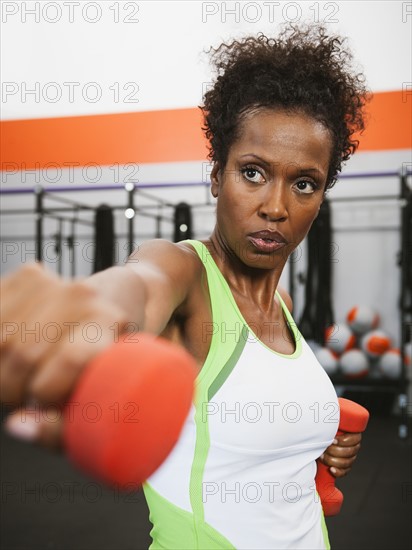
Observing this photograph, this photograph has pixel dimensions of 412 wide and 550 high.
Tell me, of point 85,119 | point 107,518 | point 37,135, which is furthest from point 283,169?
point 37,135

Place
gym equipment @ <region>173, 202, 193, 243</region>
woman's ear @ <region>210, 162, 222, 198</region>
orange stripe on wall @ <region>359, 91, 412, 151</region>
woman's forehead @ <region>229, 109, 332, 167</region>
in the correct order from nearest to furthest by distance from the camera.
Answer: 1. woman's forehead @ <region>229, 109, 332, 167</region>
2. woman's ear @ <region>210, 162, 222, 198</region>
3. orange stripe on wall @ <region>359, 91, 412, 151</region>
4. gym equipment @ <region>173, 202, 193, 243</region>

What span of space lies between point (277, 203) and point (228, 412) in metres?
0.35

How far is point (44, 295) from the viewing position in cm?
37

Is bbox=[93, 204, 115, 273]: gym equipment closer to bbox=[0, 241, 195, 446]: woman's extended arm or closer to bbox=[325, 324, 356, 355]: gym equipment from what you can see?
bbox=[325, 324, 356, 355]: gym equipment

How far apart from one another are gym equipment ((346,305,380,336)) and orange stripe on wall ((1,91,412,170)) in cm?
126

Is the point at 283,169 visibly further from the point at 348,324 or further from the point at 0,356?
the point at 348,324

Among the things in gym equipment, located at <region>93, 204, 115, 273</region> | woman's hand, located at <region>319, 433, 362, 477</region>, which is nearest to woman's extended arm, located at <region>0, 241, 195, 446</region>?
woman's hand, located at <region>319, 433, 362, 477</region>

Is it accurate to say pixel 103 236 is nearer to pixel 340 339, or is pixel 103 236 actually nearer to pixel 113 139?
pixel 113 139

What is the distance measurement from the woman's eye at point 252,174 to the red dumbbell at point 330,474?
540mm

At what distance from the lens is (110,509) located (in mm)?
2746

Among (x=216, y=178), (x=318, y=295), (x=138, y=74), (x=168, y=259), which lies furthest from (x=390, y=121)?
(x=168, y=259)

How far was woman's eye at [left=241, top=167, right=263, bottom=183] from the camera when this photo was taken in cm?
90

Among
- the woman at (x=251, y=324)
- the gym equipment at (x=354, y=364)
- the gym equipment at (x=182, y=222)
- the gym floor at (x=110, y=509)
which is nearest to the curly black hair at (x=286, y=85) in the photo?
the woman at (x=251, y=324)

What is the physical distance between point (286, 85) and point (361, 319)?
3366 millimetres
